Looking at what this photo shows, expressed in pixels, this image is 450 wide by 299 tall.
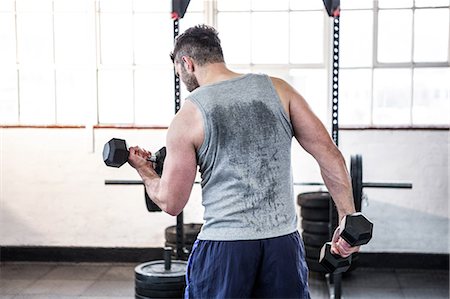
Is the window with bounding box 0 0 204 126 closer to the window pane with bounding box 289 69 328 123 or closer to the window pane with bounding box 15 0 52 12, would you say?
the window pane with bounding box 15 0 52 12

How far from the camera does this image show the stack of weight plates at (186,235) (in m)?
4.32

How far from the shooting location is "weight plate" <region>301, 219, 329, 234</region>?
4398 millimetres

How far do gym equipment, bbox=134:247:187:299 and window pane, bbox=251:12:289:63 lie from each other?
1898 mm

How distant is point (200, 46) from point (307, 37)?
8.86 ft

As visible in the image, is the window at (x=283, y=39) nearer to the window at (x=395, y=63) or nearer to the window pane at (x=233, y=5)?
the window pane at (x=233, y=5)

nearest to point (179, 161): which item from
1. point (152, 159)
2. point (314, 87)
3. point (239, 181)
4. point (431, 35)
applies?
point (239, 181)

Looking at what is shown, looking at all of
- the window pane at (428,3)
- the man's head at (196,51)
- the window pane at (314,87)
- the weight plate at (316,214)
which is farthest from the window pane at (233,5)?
the man's head at (196,51)

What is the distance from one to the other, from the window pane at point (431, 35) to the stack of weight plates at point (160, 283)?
7.87ft

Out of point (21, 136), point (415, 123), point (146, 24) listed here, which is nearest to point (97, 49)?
point (146, 24)

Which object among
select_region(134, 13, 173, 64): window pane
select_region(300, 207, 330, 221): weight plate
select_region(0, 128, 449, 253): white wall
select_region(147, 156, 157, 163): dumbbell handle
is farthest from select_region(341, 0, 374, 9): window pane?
select_region(147, 156, 157, 163): dumbbell handle

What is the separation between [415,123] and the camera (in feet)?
15.3

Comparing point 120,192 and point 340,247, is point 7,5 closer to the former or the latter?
point 120,192

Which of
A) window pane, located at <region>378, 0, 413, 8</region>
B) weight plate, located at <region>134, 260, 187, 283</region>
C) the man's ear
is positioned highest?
window pane, located at <region>378, 0, 413, 8</region>

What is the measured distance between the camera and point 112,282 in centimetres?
450
